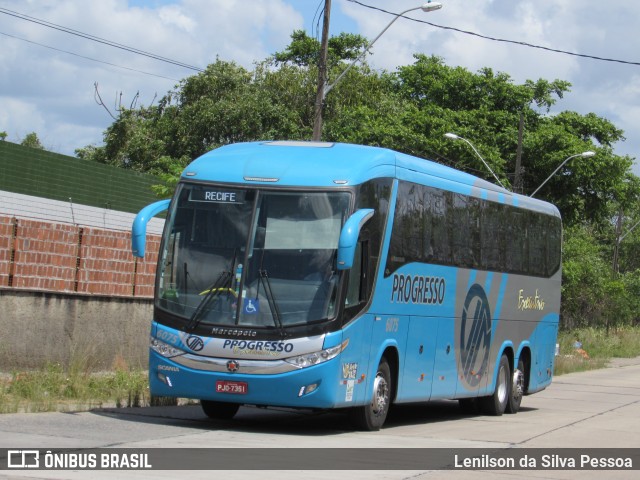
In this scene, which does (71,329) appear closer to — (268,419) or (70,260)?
(70,260)

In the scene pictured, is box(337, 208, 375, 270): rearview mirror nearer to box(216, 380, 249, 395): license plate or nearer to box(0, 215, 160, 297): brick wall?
box(216, 380, 249, 395): license plate

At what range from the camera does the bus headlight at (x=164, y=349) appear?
43.9 feet

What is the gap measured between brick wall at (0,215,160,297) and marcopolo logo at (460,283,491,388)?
6.89m

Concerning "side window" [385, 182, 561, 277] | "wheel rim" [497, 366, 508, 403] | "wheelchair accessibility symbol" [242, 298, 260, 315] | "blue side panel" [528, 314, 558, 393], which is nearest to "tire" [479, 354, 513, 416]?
"wheel rim" [497, 366, 508, 403]

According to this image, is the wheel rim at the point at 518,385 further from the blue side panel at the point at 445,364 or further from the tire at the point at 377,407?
the tire at the point at 377,407

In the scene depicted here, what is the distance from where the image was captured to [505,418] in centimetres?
1886

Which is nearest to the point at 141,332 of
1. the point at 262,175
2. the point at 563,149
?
the point at 262,175

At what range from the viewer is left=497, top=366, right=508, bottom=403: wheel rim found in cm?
1962

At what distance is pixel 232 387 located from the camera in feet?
43.0

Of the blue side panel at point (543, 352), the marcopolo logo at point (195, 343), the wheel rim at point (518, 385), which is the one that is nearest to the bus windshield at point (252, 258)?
the marcopolo logo at point (195, 343)

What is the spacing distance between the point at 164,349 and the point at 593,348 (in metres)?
34.5

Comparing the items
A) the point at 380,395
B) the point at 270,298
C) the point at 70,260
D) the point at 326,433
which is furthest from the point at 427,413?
the point at 270,298

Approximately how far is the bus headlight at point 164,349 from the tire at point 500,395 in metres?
7.63

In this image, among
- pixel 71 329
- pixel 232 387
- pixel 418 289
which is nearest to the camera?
pixel 232 387
